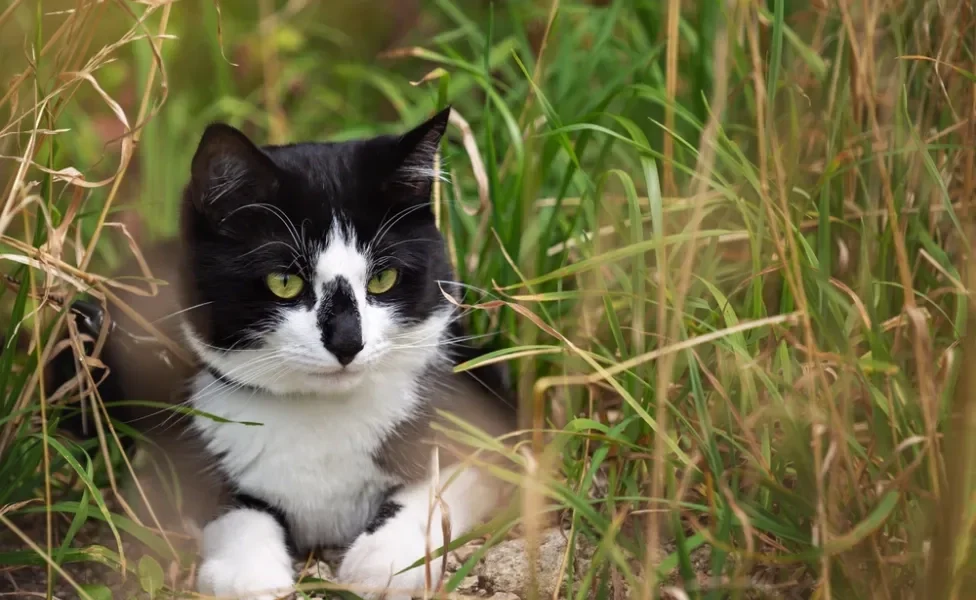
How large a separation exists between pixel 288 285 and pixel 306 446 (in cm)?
28

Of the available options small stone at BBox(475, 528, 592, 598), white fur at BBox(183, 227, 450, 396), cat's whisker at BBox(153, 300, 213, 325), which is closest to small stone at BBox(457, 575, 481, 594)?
small stone at BBox(475, 528, 592, 598)

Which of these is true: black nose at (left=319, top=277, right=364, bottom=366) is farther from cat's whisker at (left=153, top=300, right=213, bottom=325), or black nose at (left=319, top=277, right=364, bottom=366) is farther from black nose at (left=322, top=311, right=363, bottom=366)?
cat's whisker at (left=153, top=300, right=213, bottom=325)

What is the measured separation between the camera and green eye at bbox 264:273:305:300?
1.64 m

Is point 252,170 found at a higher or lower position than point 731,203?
higher

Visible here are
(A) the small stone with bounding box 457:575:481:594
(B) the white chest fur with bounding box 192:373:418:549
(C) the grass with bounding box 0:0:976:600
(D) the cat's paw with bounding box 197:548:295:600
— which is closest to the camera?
(C) the grass with bounding box 0:0:976:600

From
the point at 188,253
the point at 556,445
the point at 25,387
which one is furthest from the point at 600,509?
the point at 25,387

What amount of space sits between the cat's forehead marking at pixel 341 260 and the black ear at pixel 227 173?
5.0 inches

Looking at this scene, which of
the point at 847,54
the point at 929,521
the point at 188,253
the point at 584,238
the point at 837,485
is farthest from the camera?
the point at 584,238

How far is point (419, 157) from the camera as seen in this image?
1.73 metres

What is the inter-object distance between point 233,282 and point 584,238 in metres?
0.79

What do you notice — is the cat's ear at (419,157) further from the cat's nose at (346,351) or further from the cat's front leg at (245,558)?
the cat's front leg at (245,558)

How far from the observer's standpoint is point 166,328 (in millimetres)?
1877

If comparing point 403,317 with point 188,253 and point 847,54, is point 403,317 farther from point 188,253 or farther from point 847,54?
point 847,54

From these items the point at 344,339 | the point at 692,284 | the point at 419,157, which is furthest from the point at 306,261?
the point at 692,284
